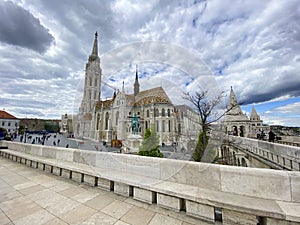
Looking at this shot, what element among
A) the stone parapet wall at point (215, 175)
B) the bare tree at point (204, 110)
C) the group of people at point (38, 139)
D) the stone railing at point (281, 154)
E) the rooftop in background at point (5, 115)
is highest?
the rooftop in background at point (5, 115)

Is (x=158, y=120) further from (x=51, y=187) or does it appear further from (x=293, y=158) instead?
(x=51, y=187)

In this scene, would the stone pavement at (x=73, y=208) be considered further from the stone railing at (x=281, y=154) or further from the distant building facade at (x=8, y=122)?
the distant building facade at (x=8, y=122)

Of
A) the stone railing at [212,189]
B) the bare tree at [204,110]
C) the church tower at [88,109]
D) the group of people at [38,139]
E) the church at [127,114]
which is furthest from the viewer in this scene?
the group of people at [38,139]

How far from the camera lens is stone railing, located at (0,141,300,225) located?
1711 millimetres

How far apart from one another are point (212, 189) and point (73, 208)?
2.31 metres

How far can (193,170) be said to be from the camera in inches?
95.4

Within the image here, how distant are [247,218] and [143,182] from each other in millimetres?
1573

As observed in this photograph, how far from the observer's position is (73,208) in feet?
7.23

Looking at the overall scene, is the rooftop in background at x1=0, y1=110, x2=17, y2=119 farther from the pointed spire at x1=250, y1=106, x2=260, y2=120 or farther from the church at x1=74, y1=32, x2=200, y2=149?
the pointed spire at x1=250, y1=106, x2=260, y2=120

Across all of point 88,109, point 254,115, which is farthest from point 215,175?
point 254,115

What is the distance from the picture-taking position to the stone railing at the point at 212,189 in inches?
67.4

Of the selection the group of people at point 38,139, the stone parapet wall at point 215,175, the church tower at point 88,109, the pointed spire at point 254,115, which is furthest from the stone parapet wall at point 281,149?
the pointed spire at point 254,115

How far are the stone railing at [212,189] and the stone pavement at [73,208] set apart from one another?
0.57 feet

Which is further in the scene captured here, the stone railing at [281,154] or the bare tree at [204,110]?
the bare tree at [204,110]
